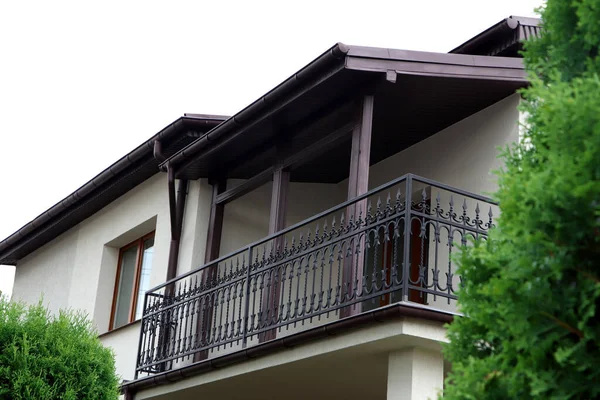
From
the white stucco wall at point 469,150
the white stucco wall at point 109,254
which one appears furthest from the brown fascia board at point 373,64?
the white stucco wall at point 109,254

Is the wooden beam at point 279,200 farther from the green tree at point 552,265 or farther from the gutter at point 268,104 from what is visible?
the green tree at point 552,265

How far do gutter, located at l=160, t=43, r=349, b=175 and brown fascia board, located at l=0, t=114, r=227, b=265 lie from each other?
61cm

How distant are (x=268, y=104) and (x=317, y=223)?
64.6 inches

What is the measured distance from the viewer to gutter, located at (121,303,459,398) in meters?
7.87

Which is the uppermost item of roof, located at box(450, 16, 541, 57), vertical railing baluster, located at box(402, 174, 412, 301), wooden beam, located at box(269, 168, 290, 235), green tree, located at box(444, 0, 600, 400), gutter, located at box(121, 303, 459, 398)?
roof, located at box(450, 16, 541, 57)

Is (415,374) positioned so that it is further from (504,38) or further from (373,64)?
(504,38)

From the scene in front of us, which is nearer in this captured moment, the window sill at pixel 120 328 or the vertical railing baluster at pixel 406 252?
the vertical railing baluster at pixel 406 252

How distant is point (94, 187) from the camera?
15.3m

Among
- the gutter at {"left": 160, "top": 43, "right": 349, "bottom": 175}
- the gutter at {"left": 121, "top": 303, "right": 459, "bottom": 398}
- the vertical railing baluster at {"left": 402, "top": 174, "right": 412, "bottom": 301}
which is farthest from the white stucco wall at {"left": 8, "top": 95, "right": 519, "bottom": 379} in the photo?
the gutter at {"left": 121, "top": 303, "right": 459, "bottom": 398}

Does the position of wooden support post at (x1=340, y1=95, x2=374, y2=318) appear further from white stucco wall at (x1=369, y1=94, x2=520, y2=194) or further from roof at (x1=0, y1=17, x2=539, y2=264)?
white stucco wall at (x1=369, y1=94, x2=520, y2=194)

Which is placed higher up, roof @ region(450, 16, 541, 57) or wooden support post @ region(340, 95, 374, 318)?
roof @ region(450, 16, 541, 57)

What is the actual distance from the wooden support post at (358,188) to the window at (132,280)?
597 cm

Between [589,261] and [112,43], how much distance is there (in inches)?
1528

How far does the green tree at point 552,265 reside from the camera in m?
3.81
